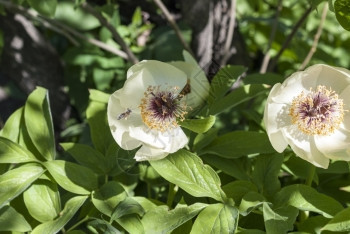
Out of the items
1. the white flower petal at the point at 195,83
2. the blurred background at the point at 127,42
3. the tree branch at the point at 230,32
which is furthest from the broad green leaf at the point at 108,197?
the tree branch at the point at 230,32

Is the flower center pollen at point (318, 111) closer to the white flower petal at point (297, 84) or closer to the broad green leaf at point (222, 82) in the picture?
the white flower petal at point (297, 84)

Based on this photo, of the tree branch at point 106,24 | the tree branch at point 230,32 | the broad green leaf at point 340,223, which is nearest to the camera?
the broad green leaf at point 340,223

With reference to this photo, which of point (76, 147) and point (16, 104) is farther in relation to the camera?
point (16, 104)

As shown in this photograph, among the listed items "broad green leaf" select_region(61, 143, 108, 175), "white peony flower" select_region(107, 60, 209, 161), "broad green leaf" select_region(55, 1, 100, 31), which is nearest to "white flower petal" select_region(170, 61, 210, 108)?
"white peony flower" select_region(107, 60, 209, 161)

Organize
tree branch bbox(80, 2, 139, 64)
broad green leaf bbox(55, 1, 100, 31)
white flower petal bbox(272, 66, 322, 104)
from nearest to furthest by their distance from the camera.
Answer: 1. white flower petal bbox(272, 66, 322, 104)
2. tree branch bbox(80, 2, 139, 64)
3. broad green leaf bbox(55, 1, 100, 31)

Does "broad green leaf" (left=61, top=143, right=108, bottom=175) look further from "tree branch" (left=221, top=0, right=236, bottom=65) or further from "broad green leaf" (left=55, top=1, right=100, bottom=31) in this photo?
"broad green leaf" (left=55, top=1, right=100, bottom=31)

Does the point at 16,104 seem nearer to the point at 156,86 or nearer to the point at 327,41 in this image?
the point at 327,41

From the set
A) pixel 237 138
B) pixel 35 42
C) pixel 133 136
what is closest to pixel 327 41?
pixel 35 42
